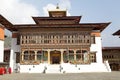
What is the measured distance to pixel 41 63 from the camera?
46406 mm

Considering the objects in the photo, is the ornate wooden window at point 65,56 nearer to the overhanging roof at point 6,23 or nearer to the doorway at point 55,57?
the doorway at point 55,57

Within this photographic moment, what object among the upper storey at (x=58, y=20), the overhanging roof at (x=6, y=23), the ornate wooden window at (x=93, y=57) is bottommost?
the ornate wooden window at (x=93, y=57)

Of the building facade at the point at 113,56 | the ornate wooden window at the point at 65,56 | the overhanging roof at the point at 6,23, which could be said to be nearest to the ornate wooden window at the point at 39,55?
the ornate wooden window at the point at 65,56

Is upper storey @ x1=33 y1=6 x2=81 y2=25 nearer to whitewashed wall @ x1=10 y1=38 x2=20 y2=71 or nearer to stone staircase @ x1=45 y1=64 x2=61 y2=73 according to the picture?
whitewashed wall @ x1=10 y1=38 x2=20 y2=71

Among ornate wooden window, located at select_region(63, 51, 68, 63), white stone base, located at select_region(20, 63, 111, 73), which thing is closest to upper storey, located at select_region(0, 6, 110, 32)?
ornate wooden window, located at select_region(63, 51, 68, 63)

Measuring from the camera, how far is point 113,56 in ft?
190

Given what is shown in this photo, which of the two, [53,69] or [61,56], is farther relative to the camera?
[61,56]

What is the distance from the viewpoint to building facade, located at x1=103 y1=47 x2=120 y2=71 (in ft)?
189

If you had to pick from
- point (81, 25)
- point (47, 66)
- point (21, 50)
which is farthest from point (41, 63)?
point (81, 25)

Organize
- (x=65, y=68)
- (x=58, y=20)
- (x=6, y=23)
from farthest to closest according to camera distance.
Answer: (x=58, y=20)
(x=6, y=23)
(x=65, y=68)

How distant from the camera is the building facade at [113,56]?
57.5 metres

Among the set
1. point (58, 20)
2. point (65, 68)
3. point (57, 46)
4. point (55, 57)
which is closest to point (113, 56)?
point (55, 57)

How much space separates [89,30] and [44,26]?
29.5 ft

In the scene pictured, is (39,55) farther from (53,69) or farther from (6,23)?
(6,23)
